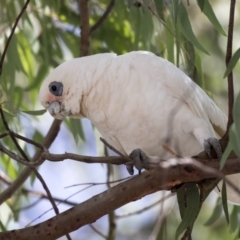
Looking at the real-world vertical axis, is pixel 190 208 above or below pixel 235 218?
above

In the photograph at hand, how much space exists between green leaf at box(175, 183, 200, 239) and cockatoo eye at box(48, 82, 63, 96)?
529 mm

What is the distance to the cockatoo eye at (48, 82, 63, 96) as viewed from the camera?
6.48ft

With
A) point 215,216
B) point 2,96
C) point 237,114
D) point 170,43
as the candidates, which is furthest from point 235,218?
point 237,114

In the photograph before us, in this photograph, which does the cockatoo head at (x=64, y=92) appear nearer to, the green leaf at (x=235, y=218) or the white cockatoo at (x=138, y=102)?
the white cockatoo at (x=138, y=102)

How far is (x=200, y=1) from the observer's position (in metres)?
1.54

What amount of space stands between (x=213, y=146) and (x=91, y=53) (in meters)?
1.23

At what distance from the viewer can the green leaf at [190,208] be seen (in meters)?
1.61

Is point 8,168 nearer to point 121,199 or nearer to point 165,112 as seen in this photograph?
point 165,112

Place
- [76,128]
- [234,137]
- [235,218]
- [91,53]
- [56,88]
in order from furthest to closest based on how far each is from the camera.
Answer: [91,53] < [76,128] < [235,218] < [56,88] < [234,137]

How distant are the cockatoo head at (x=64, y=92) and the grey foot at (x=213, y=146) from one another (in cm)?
44

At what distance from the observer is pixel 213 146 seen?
5.47 feet

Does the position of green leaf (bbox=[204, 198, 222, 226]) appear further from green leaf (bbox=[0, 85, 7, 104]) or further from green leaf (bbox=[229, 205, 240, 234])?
green leaf (bbox=[0, 85, 7, 104])

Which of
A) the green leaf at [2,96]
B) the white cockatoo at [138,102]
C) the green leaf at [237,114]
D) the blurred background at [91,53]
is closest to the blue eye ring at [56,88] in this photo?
the white cockatoo at [138,102]

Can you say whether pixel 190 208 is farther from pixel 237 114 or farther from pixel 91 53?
pixel 91 53
